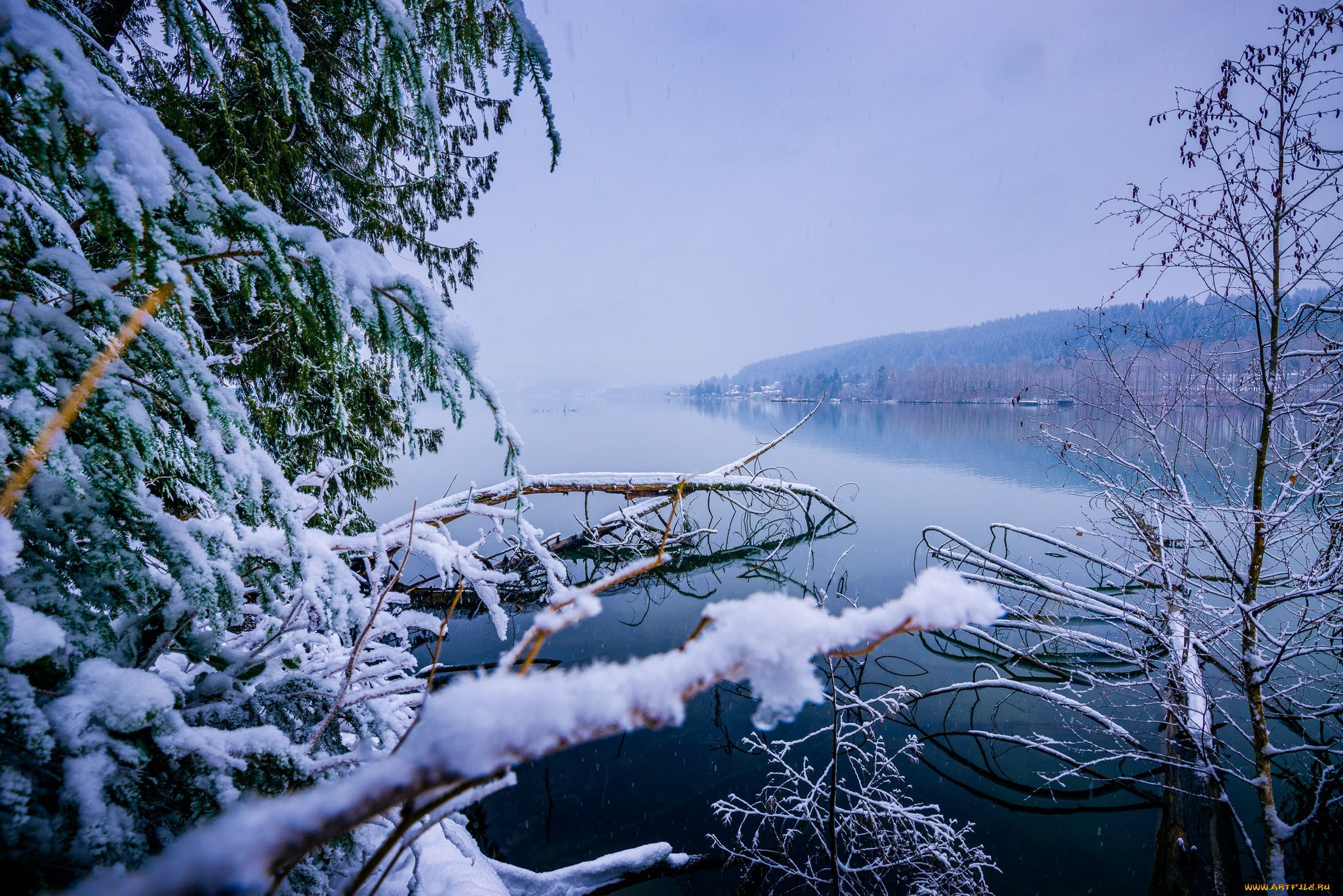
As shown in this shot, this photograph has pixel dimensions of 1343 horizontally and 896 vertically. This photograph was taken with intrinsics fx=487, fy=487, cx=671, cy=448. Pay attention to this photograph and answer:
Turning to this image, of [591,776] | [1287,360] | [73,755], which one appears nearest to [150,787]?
[73,755]

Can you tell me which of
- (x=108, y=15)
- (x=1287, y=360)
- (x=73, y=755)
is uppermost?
(x=108, y=15)

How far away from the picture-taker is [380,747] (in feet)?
5.57

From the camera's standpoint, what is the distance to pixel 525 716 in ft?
1.48

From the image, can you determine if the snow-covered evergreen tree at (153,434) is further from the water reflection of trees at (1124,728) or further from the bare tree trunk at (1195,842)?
the bare tree trunk at (1195,842)

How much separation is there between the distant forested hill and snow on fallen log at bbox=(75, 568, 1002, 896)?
12.4ft

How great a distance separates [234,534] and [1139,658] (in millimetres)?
5443

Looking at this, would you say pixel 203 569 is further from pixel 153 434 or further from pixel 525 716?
pixel 525 716

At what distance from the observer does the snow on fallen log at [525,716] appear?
40 centimetres

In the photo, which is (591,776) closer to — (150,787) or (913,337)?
(150,787)

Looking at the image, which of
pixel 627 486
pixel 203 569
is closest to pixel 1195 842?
pixel 203 569

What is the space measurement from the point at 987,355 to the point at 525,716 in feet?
525

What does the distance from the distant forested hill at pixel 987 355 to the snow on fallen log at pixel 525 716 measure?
3.78m

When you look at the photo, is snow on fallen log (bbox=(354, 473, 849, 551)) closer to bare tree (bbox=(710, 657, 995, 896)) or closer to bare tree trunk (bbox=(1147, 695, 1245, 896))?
bare tree (bbox=(710, 657, 995, 896))

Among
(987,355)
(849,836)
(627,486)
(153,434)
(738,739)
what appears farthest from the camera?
(987,355)
